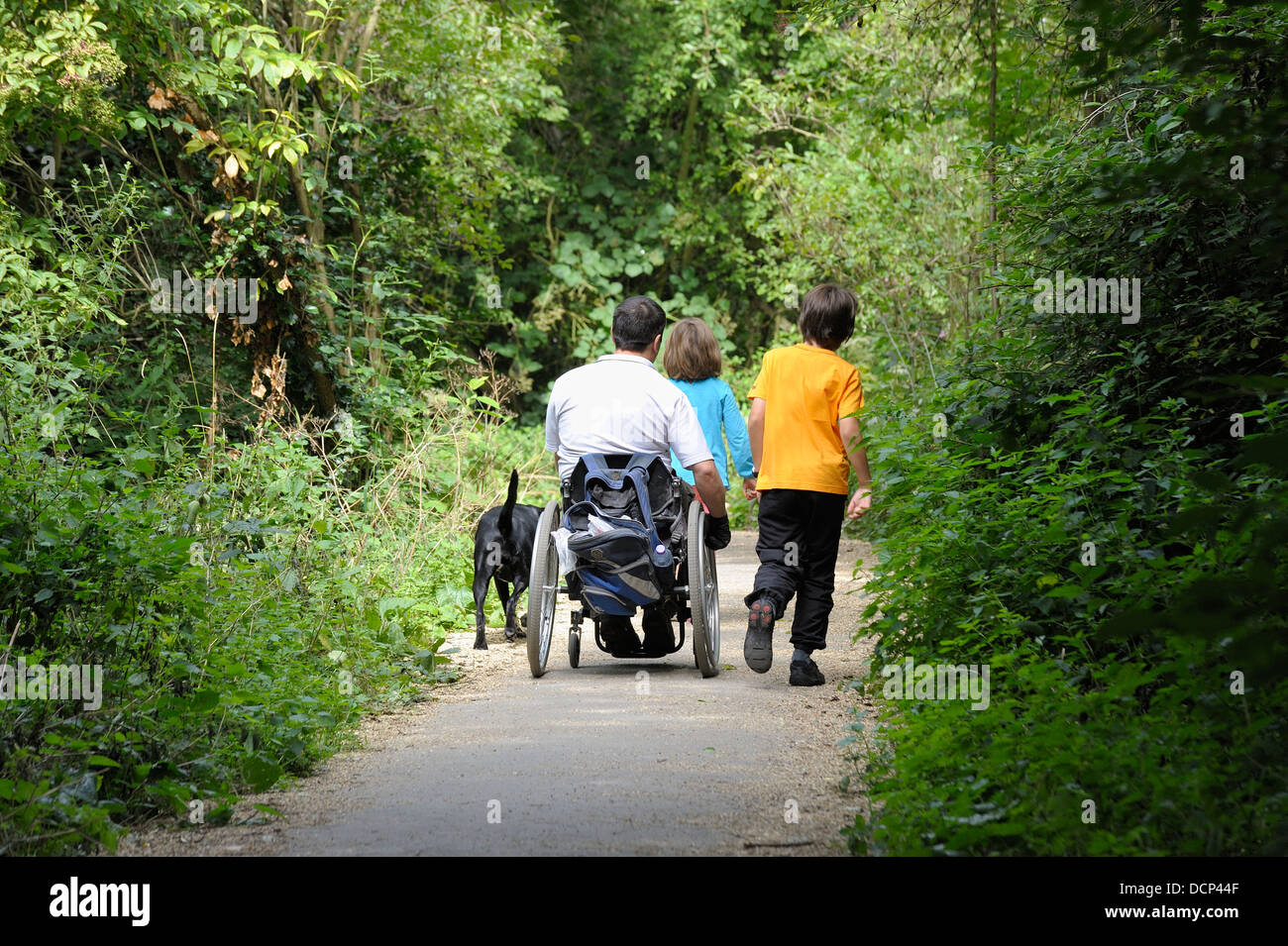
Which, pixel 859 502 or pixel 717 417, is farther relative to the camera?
pixel 717 417

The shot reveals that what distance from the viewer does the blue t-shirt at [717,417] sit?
7.58 metres

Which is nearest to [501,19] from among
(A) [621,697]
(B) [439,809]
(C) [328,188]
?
(C) [328,188]

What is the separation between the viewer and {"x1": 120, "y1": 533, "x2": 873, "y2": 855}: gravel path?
391 cm

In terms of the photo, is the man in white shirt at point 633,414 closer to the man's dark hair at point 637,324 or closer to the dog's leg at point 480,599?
the man's dark hair at point 637,324

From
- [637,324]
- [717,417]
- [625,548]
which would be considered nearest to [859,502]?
[625,548]

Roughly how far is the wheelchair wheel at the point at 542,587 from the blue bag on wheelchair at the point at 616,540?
0.56 ft

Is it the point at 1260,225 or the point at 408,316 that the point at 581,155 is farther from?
the point at 1260,225

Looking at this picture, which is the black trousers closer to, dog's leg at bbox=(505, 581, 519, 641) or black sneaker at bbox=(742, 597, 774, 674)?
black sneaker at bbox=(742, 597, 774, 674)

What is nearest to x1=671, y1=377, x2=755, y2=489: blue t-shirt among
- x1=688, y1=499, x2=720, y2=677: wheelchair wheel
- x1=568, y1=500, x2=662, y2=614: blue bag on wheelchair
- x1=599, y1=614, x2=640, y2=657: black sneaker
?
x1=688, y1=499, x2=720, y2=677: wheelchair wheel

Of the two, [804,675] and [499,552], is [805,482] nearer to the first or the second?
[804,675]

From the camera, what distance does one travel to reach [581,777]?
4684 mm

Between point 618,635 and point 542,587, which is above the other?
point 542,587

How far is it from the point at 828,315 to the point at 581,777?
10.2ft

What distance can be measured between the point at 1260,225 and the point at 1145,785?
3120 mm
